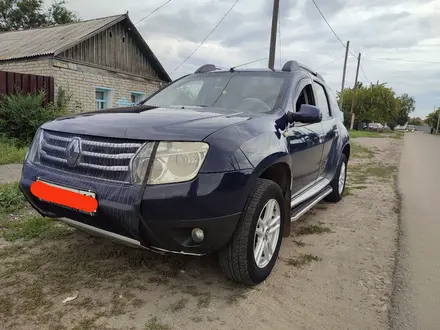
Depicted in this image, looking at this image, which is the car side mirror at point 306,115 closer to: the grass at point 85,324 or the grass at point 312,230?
the grass at point 312,230

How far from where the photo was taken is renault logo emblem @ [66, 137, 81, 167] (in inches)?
93.5

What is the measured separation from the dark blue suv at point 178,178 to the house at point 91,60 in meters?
10.9

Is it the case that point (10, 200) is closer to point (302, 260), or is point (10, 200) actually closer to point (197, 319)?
point (197, 319)

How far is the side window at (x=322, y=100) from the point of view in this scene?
434 centimetres

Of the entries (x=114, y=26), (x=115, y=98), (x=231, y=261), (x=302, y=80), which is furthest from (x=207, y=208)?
(x=114, y=26)

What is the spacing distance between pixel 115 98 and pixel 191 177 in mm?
14831

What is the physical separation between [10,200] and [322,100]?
157 inches

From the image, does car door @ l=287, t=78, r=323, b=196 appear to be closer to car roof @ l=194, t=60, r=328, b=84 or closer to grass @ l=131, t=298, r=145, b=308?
car roof @ l=194, t=60, r=328, b=84

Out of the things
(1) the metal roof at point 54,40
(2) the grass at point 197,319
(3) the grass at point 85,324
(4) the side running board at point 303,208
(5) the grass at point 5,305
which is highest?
(1) the metal roof at point 54,40

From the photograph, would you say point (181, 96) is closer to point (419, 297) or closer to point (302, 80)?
point (302, 80)

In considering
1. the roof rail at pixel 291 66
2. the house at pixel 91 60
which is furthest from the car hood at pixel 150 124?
the house at pixel 91 60

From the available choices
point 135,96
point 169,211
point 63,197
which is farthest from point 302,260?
point 135,96

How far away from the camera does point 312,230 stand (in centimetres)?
407

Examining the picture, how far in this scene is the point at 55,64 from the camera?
13.0 meters
